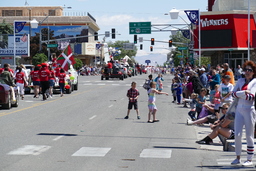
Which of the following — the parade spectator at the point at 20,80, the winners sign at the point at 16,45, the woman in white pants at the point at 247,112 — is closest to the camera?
the woman in white pants at the point at 247,112

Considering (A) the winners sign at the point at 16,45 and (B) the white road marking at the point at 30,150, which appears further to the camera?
(A) the winners sign at the point at 16,45

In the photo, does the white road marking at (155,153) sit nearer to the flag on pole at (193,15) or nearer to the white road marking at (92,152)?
the white road marking at (92,152)

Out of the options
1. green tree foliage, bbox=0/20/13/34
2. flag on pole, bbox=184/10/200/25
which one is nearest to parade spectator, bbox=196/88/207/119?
flag on pole, bbox=184/10/200/25

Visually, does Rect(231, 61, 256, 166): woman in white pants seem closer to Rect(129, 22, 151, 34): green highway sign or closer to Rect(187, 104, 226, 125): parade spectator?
Rect(187, 104, 226, 125): parade spectator

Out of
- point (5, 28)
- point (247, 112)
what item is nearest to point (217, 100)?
point (247, 112)

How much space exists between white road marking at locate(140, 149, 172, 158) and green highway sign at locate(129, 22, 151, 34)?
61246mm

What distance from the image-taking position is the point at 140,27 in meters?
75.0

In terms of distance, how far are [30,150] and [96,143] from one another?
6.57ft

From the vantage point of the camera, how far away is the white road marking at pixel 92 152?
11812mm

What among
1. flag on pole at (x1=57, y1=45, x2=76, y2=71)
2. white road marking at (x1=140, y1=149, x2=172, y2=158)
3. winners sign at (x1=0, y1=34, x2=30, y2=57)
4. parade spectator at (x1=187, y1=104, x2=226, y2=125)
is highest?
winners sign at (x1=0, y1=34, x2=30, y2=57)

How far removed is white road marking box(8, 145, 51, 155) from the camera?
11.8m

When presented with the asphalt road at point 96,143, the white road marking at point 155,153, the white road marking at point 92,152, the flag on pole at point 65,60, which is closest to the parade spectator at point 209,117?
the asphalt road at point 96,143

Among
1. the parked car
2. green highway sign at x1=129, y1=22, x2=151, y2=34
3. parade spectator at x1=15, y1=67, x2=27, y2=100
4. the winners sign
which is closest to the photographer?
the parked car

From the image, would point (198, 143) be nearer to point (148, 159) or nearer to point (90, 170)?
point (148, 159)
